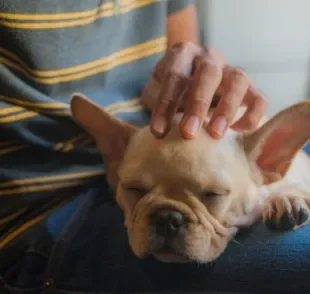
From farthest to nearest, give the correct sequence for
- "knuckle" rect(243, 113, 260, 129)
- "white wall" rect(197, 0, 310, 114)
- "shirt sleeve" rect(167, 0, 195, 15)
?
"white wall" rect(197, 0, 310, 114)
"shirt sleeve" rect(167, 0, 195, 15)
"knuckle" rect(243, 113, 260, 129)

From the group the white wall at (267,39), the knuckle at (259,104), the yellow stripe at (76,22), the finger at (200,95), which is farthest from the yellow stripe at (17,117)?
the white wall at (267,39)

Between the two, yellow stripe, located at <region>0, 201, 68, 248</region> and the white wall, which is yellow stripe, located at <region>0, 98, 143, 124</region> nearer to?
yellow stripe, located at <region>0, 201, 68, 248</region>

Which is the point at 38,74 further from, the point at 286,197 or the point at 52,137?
the point at 286,197

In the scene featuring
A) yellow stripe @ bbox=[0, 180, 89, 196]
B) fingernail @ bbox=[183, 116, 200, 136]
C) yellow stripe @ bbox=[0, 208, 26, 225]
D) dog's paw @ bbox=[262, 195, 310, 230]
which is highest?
fingernail @ bbox=[183, 116, 200, 136]

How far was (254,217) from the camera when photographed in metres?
Result: 0.79

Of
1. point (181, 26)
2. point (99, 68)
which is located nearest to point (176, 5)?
point (181, 26)

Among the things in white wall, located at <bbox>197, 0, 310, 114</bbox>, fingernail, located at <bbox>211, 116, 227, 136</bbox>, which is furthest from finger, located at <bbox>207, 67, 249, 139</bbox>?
white wall, located at <bbox>197, 0, 310, 114</bbox>

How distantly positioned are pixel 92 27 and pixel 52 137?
18cm

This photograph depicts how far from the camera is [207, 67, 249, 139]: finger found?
786 millimetres

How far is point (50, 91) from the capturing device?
2.79ft

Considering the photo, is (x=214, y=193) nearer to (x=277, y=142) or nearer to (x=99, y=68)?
(x=277, y=142)

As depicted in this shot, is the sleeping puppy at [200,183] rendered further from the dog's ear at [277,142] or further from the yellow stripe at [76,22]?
the yellow stripe at [76,22]

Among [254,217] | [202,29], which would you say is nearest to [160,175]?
[254,217]

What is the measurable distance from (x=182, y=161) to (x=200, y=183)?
0.04m
